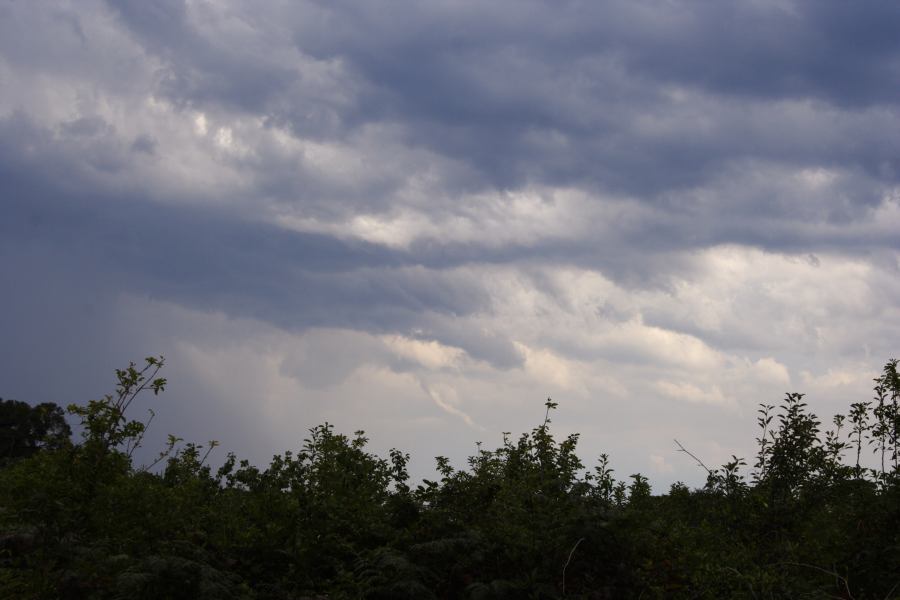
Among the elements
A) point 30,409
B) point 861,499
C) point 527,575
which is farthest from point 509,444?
point 30,409

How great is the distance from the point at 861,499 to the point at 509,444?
5.28 m

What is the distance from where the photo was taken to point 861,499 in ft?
34.9

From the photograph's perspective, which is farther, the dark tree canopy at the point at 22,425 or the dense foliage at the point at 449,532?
the dark tree canopy at the point at 22,425

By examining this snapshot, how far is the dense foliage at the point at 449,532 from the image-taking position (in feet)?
30.7

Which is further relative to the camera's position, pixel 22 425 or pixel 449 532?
pixel 22 425

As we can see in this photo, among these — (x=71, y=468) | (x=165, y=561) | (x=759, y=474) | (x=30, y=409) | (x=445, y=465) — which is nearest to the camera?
(x=165, y=561)

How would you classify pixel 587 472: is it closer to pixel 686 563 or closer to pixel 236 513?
pixel 686 563

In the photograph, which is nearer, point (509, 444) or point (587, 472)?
point (587, 472)

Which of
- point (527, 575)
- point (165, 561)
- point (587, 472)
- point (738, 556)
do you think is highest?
point (587, 472)

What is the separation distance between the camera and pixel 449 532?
433 inches

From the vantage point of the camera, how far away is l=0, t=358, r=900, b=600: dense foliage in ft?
30.7

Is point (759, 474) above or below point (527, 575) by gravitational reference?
above

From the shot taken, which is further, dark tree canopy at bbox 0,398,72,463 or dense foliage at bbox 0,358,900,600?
dark tree canopy at bbox 0,398,72,463

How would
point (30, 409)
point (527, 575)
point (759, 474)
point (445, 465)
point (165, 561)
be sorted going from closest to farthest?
point (165, 561) → point (527, 575) → point (759, 474) → point (445, 465) → point (30, 409)
